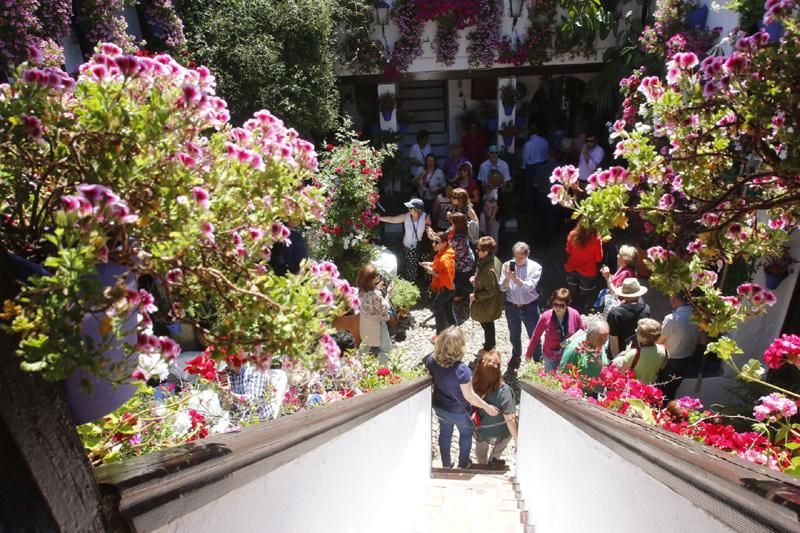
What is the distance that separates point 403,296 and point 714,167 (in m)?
5.85

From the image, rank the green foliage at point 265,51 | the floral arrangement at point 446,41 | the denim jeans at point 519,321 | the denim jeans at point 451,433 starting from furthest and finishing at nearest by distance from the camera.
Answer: the floral arrangement at point 446,41 < the green foliage at point 265,51 < the denim jeans at point 519,321 < the denim jeans at point 451,433

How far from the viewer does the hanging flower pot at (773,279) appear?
5801mm

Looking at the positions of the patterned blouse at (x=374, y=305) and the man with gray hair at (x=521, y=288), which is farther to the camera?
the man with gray hair at (x=521, y=288)

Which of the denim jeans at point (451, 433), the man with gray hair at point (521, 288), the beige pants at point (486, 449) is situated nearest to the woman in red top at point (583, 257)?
the man with gray hair at point (521, 288)

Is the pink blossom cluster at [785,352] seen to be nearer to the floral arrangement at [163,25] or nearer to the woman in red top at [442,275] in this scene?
the woman in red top at [442,275]

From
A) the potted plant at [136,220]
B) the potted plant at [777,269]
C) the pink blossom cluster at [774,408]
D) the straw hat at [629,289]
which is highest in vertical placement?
the potted plant at [136,220]

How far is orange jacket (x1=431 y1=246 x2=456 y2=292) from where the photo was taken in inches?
284

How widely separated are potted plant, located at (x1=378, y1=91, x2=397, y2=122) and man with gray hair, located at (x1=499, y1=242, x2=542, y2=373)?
5868 mm

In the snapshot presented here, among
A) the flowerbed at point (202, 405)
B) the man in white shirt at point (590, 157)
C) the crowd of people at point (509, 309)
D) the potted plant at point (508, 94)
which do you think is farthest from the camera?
the potted plant at point (508, 94)

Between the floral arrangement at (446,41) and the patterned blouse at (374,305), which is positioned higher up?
the floral arrangement at (446,41)

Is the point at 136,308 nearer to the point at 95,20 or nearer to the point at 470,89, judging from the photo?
the point at 95,20

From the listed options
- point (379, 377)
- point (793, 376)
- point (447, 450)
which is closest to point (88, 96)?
point (379, 377)

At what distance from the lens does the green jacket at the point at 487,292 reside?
677 cm

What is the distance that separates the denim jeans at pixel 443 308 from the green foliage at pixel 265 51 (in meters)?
3.91
